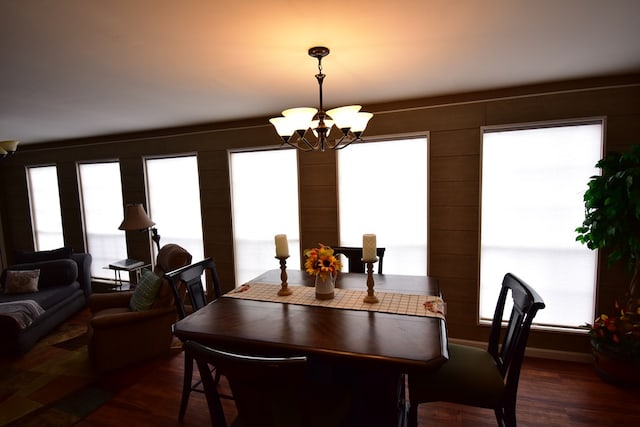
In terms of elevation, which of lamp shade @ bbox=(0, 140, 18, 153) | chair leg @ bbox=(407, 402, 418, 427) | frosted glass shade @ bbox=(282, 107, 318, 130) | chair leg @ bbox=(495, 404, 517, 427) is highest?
lamp shade @ bbox=(0, 140, 18, 153)

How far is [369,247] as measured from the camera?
2.02 meters

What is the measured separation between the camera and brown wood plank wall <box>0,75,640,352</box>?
2652 mm

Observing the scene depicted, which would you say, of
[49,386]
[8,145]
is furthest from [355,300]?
[8,145]

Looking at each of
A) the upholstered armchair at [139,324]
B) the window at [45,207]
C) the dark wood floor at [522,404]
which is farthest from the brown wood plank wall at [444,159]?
the window at [45,207]

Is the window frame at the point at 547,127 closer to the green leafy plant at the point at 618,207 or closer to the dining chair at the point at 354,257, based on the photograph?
the green leafy plant at the point at 618,207

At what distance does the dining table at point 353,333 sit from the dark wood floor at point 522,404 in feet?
1.84

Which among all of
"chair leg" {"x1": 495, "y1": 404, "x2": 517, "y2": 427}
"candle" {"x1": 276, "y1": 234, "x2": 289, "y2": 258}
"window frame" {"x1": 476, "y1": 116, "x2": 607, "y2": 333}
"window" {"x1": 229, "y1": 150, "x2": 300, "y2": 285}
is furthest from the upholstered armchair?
"window frame" {"x1": 476, "y1": 116, "x2": 607, "y2": 333}

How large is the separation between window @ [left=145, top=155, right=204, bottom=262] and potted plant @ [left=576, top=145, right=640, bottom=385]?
13.4ft

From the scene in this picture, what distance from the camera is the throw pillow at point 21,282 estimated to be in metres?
3.81

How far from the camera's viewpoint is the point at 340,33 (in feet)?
5.67

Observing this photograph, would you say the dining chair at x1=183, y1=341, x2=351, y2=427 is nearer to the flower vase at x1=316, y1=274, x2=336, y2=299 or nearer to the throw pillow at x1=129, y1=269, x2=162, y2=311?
the flower vase at x1=316, y1=274, x2=336, y2=299

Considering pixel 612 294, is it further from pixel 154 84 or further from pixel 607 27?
pixel 154 84

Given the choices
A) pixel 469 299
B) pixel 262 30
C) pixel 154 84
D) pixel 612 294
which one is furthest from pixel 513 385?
pixel 154 84

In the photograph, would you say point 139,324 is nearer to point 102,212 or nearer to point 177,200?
point 177,200
